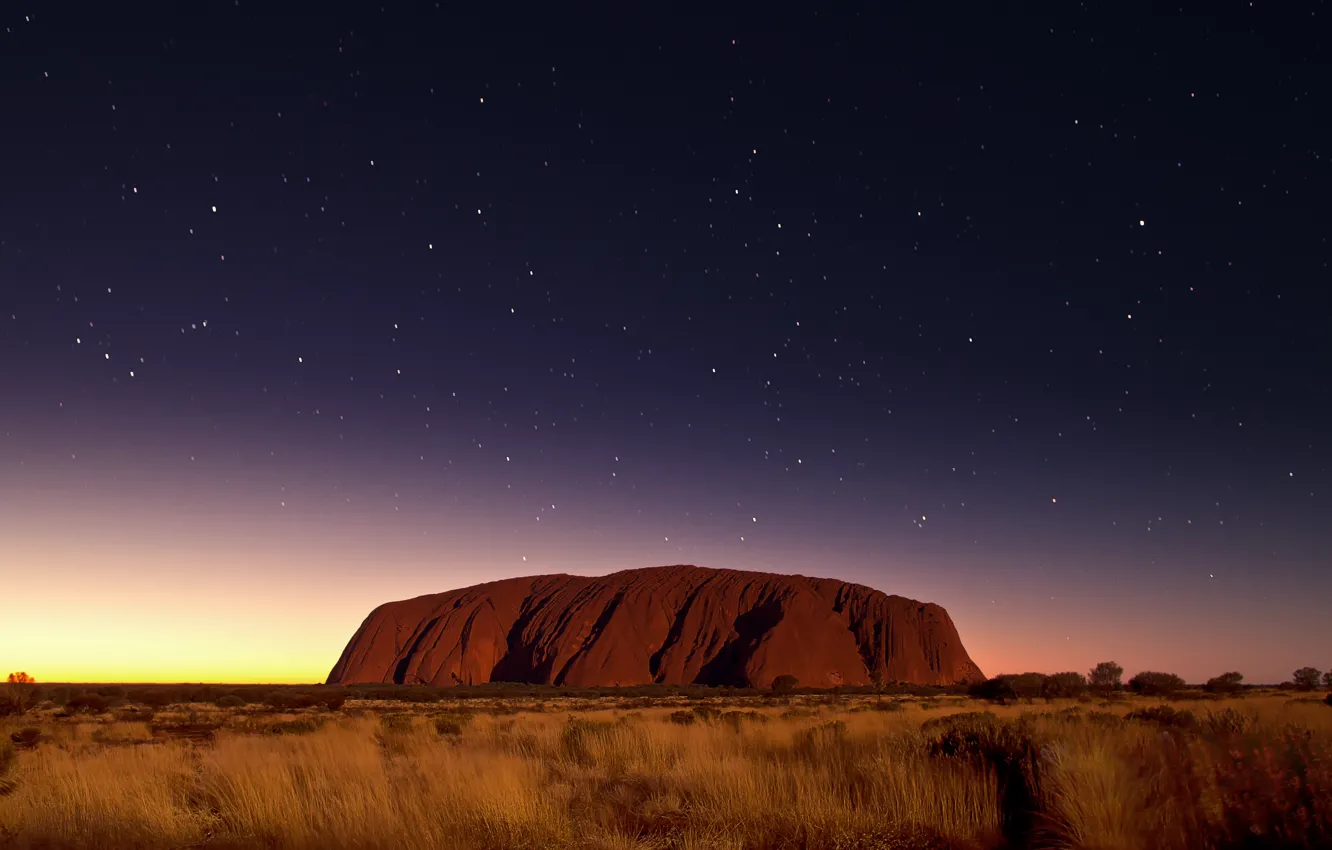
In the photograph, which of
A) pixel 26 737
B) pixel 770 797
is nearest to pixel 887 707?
pixel 770 797

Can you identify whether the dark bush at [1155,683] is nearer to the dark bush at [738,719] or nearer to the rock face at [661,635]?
the rock face at [661,635]

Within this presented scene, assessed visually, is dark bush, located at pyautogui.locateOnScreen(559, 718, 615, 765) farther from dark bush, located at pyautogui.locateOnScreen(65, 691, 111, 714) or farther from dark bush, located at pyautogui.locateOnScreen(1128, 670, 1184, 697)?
dark bush, located at pyautogui.locateOnScreen(1128, 670, 1184, 697)

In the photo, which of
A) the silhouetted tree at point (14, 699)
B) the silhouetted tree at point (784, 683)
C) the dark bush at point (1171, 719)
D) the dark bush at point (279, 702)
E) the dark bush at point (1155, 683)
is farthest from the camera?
A: the silhouetted tree at point (784, 683)

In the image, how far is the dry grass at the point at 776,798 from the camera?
5836 mm

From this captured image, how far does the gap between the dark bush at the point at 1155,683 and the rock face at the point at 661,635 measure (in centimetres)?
3128

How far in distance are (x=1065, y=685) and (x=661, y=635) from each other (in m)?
57.1

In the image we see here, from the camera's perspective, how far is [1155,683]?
207 ft

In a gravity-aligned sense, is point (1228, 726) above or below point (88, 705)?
above

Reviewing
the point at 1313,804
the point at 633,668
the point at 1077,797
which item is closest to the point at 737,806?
the point at 1077,797

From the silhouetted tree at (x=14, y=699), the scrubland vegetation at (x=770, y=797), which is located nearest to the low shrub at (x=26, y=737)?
the silhouetted tree at (x=14, y=699)

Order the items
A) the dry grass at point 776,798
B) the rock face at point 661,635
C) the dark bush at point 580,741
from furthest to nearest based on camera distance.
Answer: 1. the rock face at point 661,635
2. the dark bush at point 580,741
3. the dry grass at point 776,798

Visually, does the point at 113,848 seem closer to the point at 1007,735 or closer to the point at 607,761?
the point at 607,761

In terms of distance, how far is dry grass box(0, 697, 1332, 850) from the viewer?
5.84 m

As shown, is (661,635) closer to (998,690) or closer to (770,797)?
(998,690)
